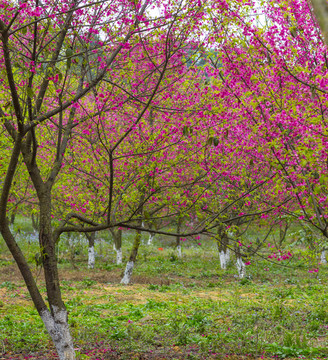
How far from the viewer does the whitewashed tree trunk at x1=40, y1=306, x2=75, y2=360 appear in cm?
568

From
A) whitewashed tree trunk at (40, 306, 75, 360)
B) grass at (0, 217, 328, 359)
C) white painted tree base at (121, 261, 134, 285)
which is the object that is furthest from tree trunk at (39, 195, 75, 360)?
white painted tree base at (121, 261, 134, 285)

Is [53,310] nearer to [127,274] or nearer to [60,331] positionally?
[60,331]

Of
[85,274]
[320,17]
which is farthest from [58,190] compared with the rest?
[320,17]

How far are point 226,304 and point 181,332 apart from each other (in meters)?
4.77

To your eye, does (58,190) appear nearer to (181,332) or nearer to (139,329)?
(139,329)

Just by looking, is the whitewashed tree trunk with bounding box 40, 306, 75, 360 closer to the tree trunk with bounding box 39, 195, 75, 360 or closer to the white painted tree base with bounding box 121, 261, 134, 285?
the tree trunk with bounding box 39, 195, 75, 360

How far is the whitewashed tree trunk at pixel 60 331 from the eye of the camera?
18.6 ft

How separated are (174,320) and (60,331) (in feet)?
10.6

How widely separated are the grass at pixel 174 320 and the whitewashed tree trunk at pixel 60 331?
3.03 feet

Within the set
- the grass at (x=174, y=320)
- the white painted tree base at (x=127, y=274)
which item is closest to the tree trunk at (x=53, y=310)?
the grass at (x=174, y=320)

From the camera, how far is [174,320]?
27.1 feet

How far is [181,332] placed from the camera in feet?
24.7

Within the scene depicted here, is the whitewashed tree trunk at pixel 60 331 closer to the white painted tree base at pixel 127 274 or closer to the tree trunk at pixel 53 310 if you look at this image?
the tree trunk at pixel 53 310

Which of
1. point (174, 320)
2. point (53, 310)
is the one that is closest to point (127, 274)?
point (174, 320)
